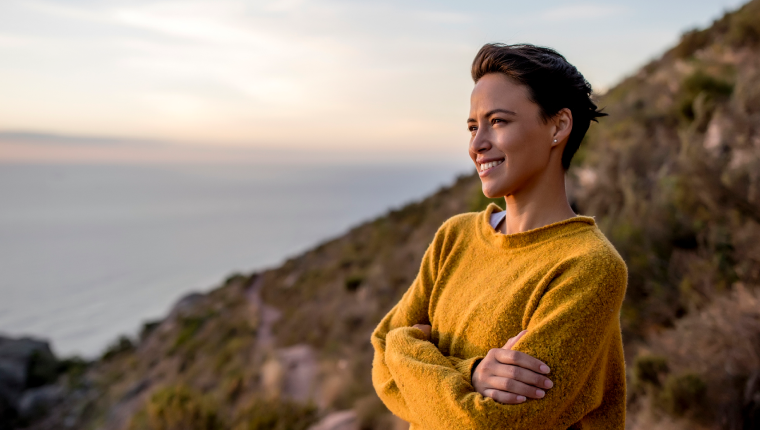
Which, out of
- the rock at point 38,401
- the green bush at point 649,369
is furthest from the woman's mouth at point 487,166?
the rock at point 38,401

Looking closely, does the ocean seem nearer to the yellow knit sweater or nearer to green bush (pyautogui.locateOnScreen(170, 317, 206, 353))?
green bush (pyautogui.locateOnScreen(170, 317, 206, 353))

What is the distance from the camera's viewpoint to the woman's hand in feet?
3.96

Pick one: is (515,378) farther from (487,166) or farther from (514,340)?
(487,166)

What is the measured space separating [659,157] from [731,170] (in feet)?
8.40

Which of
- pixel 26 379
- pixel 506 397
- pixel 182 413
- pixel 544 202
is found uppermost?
pixel 544 202

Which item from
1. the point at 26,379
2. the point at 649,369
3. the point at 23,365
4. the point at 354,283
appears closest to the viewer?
the point at 649,369

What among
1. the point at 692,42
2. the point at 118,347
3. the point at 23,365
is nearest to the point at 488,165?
the point at 692,42

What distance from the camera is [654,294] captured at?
16.7ft

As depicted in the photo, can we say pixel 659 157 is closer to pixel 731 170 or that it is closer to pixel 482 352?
pixel 731 170

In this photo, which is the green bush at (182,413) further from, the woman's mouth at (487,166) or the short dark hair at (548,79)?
the short dark hair at (548,79)

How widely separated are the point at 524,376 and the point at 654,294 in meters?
4.61

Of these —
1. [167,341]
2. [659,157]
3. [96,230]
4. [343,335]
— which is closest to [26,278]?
[167,341]

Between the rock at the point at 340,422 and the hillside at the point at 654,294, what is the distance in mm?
43

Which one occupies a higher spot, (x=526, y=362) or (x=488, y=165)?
(x=488, y=165)
